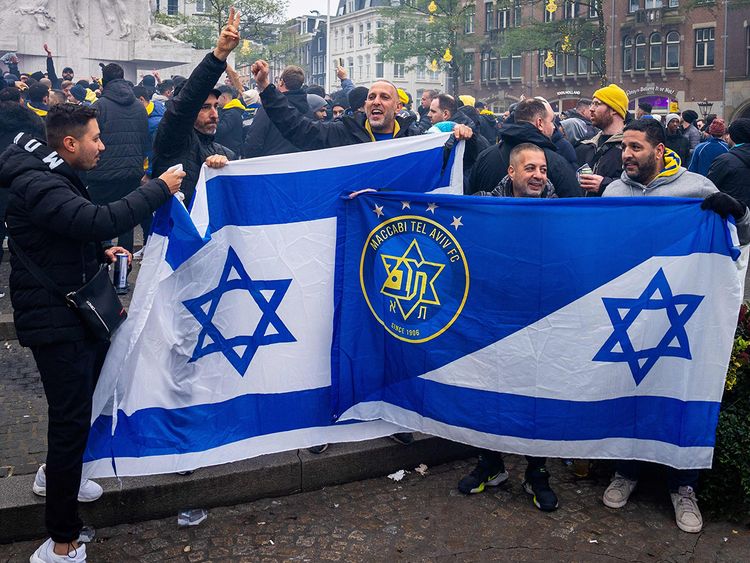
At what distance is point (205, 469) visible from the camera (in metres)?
4.90

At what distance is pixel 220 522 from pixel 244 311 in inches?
44.1

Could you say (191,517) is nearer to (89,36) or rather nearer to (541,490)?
(541,490)

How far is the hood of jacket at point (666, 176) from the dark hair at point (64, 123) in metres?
3.02

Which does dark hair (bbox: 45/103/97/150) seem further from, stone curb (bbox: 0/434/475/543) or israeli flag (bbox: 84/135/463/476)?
stone curb (bbox: 0/434/475/543)

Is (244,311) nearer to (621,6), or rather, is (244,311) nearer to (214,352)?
(214,352)

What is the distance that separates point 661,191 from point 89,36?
1098 inches

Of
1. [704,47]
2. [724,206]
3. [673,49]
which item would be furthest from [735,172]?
[673,49]

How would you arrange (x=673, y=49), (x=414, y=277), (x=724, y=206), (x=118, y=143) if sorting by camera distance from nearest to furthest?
(x=724, y=206) → (x=414, y=277) → (x=118, y=143) → (x=673, y=49)

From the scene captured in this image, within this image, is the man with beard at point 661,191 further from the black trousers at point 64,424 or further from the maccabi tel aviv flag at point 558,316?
the black trousers at point 64,424

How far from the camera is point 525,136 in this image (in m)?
5.82

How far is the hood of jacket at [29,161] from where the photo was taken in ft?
12.8

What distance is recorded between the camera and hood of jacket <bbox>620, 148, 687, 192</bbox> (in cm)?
502

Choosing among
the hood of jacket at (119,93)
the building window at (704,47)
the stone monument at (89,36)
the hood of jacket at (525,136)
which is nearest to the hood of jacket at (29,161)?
the hood of jacket at (525,136)

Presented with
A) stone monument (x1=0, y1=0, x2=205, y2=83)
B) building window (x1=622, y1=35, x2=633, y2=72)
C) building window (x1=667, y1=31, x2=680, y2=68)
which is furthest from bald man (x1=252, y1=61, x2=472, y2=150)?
building window (x1=622, y1=35, x2=633, y2=72)
